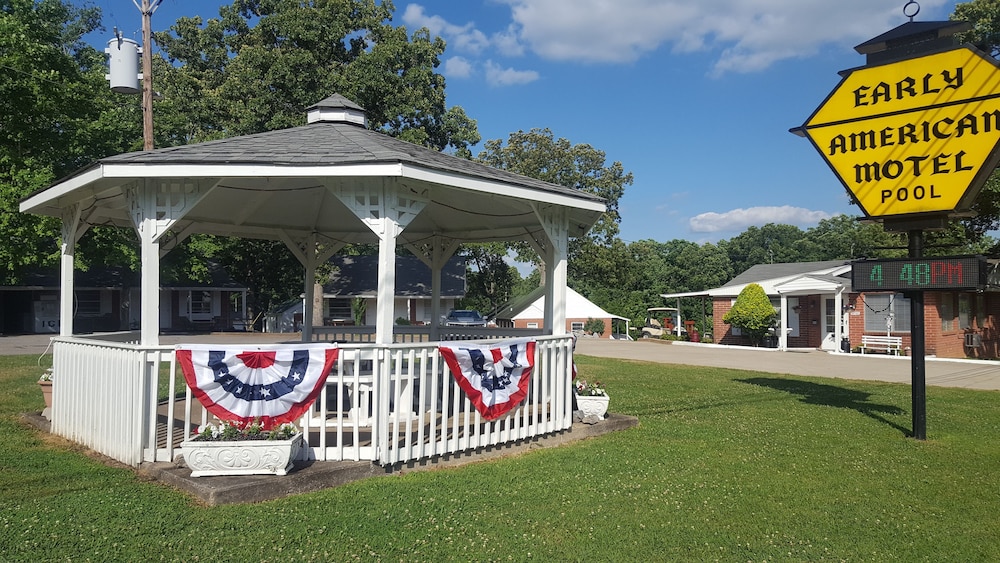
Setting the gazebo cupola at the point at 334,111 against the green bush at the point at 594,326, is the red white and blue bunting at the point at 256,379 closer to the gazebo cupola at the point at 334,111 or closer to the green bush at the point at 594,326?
the gazebo cupola at the point at 334,111

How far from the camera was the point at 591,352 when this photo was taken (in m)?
24.9

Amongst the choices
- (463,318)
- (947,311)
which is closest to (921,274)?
(947,311)

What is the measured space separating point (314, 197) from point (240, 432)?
5.17 meters

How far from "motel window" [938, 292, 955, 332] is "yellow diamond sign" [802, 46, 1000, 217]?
17.9m

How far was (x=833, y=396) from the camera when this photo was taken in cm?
1286

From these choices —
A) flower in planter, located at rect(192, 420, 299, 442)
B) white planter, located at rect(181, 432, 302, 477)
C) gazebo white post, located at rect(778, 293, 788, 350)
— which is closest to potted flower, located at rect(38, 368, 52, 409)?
flower in planter, located at rect(192, 420, 299, 442)

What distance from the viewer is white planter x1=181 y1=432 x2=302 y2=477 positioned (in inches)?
224

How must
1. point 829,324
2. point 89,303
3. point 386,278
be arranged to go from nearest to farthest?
point 386,278 < point 829,324 < point 89,303

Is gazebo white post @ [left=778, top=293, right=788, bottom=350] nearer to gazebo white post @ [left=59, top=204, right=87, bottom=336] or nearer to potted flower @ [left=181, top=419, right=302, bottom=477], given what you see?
gazebo white post @ [left=59, top=204, right=87, bottom=336]

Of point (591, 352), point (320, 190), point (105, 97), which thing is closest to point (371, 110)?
point (105, 97)

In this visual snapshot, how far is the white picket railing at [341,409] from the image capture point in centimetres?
638

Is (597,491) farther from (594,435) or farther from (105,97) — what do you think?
(105,97)

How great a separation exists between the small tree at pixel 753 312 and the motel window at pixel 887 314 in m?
3.57

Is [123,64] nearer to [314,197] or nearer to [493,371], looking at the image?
[314,197]
